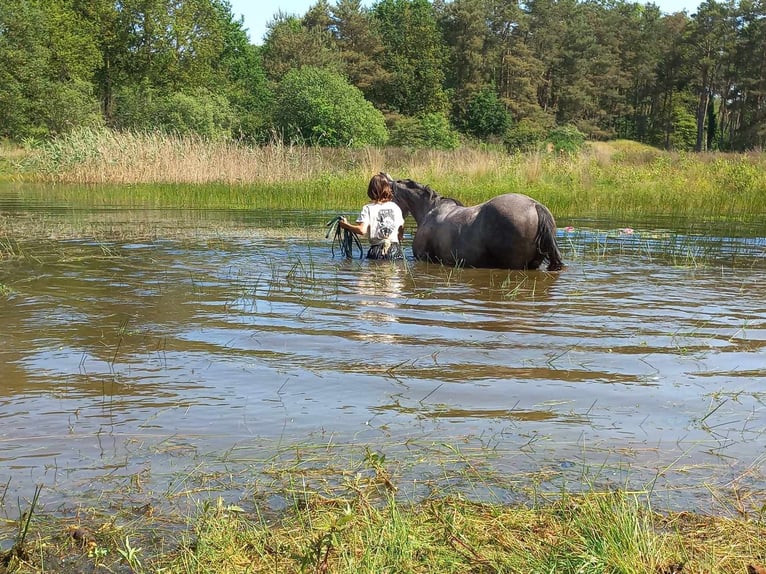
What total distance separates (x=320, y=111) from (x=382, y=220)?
90.7 feet

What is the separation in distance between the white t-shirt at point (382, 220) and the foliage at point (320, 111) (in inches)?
1016

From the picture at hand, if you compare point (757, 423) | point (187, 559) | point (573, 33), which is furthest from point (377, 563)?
point (573, 33)

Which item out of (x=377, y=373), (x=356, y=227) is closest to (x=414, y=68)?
(x=356, y=227)

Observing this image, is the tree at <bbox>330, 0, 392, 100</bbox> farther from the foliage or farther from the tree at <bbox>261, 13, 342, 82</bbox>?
the foliage

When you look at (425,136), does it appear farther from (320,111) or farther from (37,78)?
(37,78)

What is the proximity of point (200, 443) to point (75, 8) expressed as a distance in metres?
61.0

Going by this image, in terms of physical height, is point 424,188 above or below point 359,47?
below

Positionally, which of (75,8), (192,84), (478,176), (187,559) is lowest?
(187,559)

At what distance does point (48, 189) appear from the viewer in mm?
23938

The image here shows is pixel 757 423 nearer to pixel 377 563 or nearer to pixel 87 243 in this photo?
pixel 377 563

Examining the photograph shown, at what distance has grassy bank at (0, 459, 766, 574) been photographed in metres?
2.57

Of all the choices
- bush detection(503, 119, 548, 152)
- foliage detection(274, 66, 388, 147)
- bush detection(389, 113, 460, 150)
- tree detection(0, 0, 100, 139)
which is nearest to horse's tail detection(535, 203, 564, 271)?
foliage detection(274, 66, 388, 147)

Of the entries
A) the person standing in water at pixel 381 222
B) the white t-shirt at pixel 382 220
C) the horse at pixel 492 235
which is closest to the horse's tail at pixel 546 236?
the horse at pixel 492 235

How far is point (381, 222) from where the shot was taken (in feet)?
35.0
